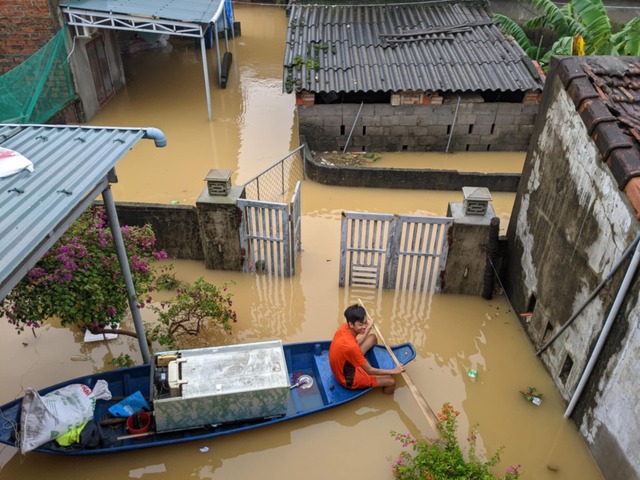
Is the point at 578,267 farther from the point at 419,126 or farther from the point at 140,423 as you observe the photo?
the point at 419,126

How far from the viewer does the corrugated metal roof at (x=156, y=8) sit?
1261 cm

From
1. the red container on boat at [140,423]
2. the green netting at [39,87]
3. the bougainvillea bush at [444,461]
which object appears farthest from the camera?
the green netting at [39,87]

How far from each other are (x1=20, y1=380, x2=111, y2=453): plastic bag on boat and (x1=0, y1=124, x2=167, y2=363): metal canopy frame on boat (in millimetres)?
1152

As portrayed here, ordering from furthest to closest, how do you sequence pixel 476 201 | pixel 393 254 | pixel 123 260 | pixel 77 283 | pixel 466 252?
pixel 393 254
pixel 466 252
pixel 476 201
pixel 123 260
pixel 77 283

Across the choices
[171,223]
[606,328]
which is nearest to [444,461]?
[606,328]

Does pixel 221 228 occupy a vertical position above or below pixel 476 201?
below

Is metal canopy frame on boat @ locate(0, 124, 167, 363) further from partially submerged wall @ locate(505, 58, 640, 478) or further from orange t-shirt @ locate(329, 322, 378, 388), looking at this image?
partially submerged wall @ locate(505, 58, 640, 478)

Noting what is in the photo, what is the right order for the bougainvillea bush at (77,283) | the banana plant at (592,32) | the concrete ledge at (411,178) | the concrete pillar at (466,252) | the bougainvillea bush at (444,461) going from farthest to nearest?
the banana plant at (592,32), the concrete ledge at (411,178), the concrete pillar at (466,252), the bougainvillea bush at (77,283), the bougainvillea bush at (444,461)

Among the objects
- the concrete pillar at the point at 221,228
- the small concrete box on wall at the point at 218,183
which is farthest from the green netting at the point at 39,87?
the small concrete box on wall at the point at 218,183

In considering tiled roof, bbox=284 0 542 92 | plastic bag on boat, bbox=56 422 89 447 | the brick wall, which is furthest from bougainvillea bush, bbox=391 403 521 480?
the brick wall

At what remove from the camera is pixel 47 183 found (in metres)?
4.46

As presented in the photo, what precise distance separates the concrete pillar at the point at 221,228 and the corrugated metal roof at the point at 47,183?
2560 millimetres

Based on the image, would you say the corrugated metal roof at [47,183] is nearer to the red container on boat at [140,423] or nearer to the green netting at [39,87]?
the red container on boat at [140,423]

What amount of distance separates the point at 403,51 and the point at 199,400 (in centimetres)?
1060
